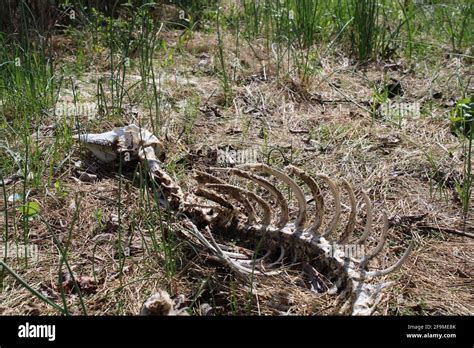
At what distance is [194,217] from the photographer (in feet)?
8.82

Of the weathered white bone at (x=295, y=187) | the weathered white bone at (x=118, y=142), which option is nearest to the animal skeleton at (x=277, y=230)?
the weathered white bone at (x=295, y=187)

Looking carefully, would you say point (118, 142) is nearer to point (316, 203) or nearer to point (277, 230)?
point (277, 230)

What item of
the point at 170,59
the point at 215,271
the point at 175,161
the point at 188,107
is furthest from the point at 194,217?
the point at 170,59

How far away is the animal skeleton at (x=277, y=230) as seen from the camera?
228 centimetres

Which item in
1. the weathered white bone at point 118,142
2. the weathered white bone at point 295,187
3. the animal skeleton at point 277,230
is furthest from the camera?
the weathered white bone at point 118,142

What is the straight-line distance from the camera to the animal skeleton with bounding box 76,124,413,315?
2.28 metres

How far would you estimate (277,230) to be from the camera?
8.41 ft

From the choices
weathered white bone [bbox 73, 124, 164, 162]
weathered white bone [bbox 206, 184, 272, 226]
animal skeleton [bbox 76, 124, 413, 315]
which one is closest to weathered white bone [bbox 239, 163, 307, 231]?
animal skeleton [bbox 76, 124, 413, 315]

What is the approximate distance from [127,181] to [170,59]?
5.81ft

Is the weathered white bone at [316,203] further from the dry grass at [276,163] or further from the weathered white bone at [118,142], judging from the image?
the weathered white bone at [118,142]

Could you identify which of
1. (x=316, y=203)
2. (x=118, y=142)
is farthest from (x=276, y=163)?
(x=316, y=203)

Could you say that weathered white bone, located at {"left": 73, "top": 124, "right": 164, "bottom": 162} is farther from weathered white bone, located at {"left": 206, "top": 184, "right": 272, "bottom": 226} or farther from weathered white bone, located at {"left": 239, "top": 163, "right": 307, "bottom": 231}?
weathered white bone, located at {"left": 239, "top": 163, "right": 307, "bottom": 231}

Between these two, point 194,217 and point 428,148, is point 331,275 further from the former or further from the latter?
point 428,148

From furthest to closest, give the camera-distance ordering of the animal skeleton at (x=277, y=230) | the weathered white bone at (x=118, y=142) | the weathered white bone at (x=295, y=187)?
the weathered white bone at (x=118, y=142) < the weathered white bone at (x=295, y=187) < the animal skeleton at (x=277, y=230)
